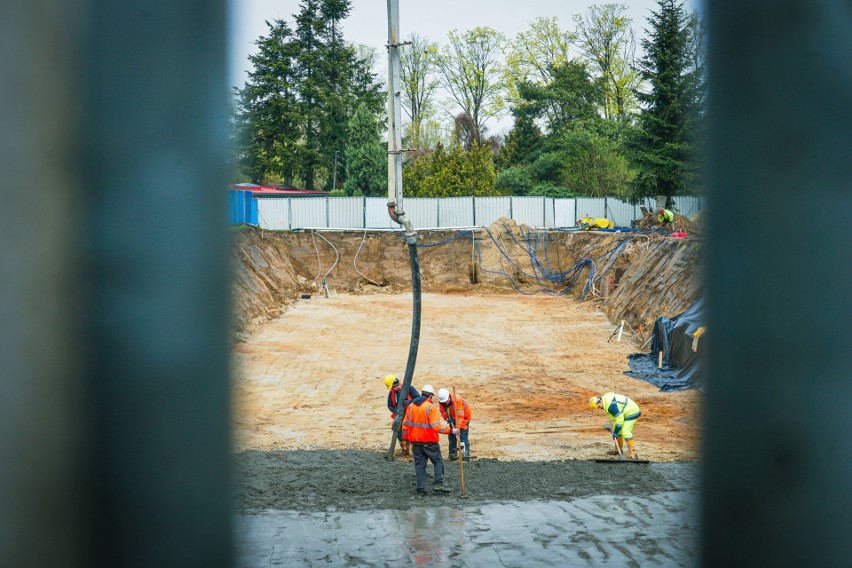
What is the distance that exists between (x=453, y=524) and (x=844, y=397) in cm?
726

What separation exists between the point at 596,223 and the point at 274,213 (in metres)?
14.9

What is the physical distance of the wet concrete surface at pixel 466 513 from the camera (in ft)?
21.2

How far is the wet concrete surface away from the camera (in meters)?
6.46

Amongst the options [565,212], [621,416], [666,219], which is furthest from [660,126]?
[621,416]

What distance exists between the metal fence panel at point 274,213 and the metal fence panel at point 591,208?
47.5 ft

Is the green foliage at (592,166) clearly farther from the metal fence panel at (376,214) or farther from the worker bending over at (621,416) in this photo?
the worker bending over at (621,416)

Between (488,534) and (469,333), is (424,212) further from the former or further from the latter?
(488,534)

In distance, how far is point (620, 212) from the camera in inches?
1578

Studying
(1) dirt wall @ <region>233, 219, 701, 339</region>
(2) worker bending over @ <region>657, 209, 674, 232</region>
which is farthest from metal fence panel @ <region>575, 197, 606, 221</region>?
(2) worker bending over @ <region>657, 209, 674, 232</region>

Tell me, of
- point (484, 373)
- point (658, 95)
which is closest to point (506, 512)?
point (484, 373)

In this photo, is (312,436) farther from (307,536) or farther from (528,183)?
(528,183)

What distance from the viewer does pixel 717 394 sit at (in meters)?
1.09

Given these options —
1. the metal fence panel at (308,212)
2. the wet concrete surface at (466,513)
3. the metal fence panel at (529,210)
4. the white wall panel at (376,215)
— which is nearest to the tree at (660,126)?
the metal fence panel at (529,210)

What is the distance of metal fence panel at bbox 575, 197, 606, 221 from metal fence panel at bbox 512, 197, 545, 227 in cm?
192
